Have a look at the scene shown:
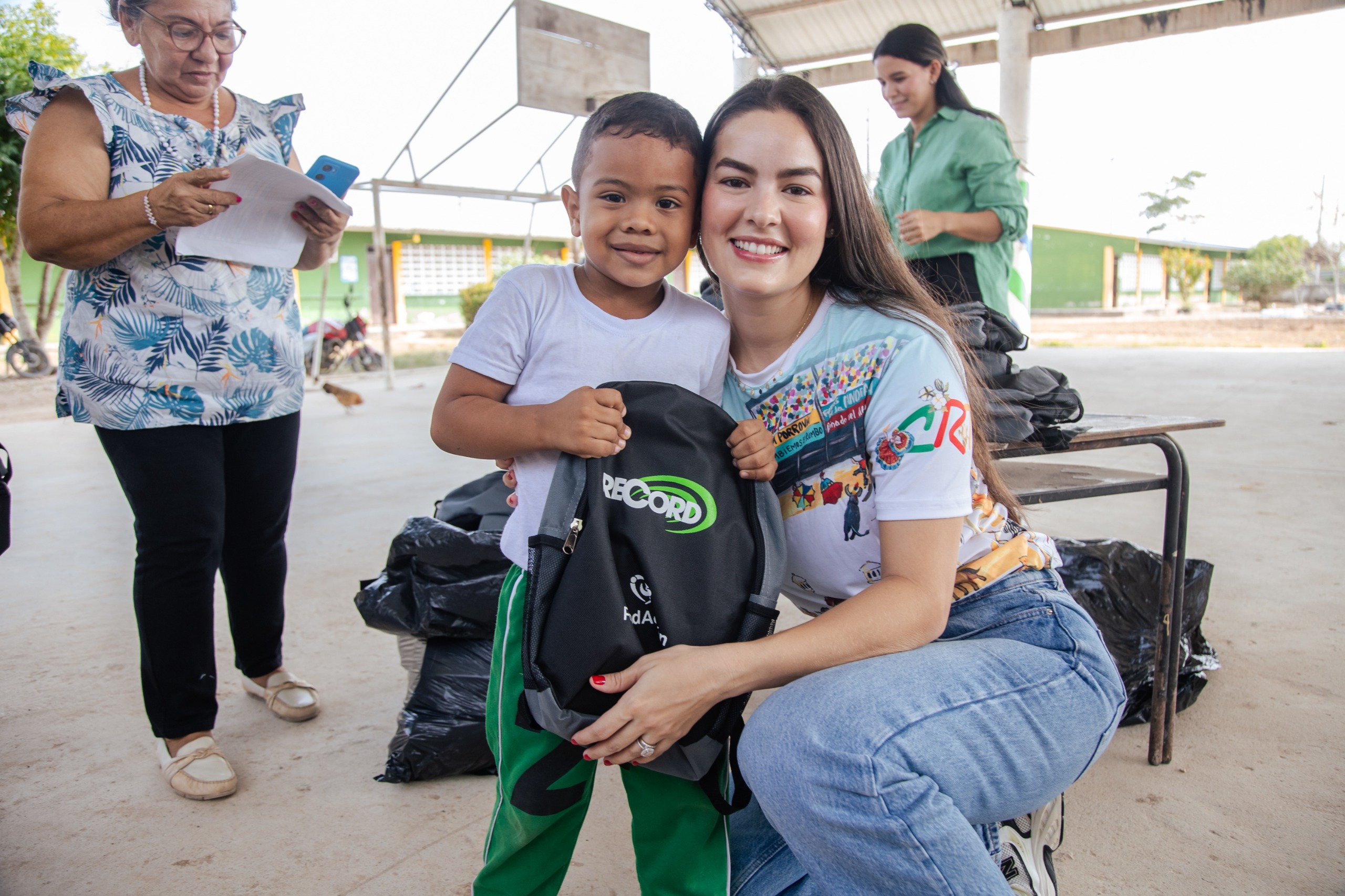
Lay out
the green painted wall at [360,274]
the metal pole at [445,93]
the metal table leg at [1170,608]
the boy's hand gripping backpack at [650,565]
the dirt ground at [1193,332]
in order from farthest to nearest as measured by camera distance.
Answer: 1. the green painted wall at [360,274]
2. the dirt ground at [1193,332]
3. the metal pole at [445,93]
4. the metal table leg at [1170,608]
5. the boy's hand gripping backpack at [650,565]

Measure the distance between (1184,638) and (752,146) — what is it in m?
1.74

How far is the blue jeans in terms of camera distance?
3.21 feet

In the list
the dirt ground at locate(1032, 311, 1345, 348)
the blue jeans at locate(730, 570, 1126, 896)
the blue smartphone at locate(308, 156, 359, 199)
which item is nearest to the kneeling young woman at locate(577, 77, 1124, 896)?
the blue jeans at locate(730, 570, 1126, 896)

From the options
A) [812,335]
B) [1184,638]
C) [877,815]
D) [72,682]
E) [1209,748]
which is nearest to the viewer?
[877,815]

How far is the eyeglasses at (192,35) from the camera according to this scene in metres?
1.73

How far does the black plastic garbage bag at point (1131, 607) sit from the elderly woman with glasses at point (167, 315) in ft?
6.32

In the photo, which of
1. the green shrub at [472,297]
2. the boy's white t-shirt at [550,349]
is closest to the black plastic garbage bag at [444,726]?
the boy's white t-shirt at [550,349]

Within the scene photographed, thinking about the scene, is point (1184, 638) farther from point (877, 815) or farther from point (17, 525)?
point (17, 525)

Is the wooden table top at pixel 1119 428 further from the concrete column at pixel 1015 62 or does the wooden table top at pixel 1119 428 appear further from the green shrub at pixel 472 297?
the green shrub at pixel 472 297

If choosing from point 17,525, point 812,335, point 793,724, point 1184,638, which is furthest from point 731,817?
point 17,525

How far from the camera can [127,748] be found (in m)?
2.06

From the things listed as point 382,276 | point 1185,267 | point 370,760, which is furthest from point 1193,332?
point 370,760

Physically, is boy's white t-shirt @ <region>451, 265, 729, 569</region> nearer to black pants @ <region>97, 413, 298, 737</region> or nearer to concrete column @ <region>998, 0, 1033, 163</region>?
black pants @ <region>97, 413, 298, 737</region>

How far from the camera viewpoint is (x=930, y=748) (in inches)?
40.2
